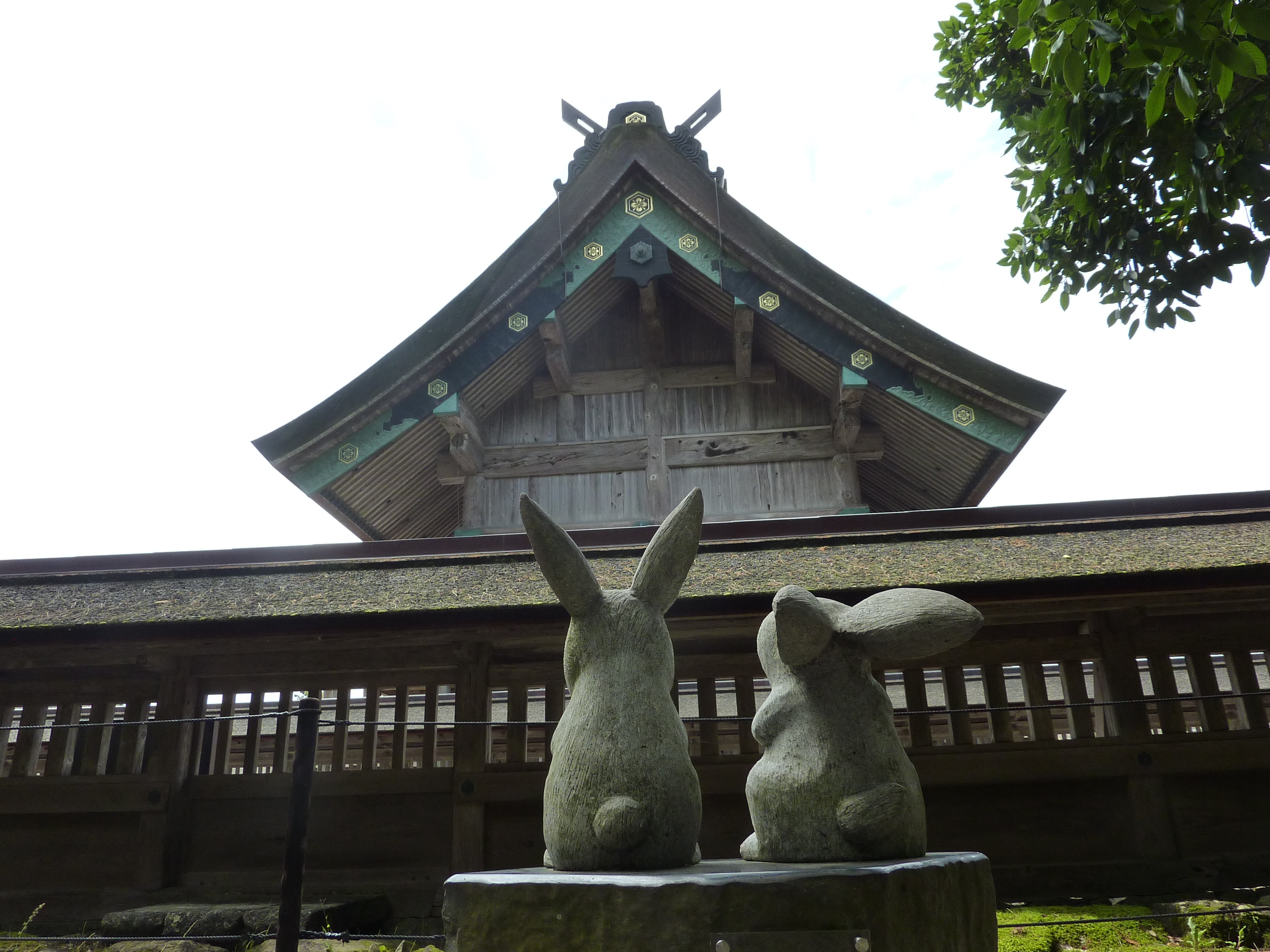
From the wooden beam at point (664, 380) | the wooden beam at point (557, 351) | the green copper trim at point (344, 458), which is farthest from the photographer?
the wooden beam at point (664, 380)

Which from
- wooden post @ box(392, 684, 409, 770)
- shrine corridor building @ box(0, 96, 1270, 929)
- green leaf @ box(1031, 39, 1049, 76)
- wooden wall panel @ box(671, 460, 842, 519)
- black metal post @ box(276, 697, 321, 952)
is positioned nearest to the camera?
black metal post @ box(276, 697, 321, 952)

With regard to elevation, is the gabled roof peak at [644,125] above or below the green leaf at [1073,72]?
above

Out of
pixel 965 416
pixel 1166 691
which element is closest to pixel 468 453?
pixel 965 416

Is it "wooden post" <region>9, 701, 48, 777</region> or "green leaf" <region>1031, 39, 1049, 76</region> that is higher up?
"green leaf" <region>1031, 39, 1049, 76</region>

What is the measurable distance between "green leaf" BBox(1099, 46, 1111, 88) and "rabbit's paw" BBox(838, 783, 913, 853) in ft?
9.08

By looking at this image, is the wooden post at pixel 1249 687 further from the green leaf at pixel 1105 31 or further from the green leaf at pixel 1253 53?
the green leaf at pixel 1105 31

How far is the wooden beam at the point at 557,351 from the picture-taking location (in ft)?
25.3

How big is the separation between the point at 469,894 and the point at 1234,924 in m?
3.76

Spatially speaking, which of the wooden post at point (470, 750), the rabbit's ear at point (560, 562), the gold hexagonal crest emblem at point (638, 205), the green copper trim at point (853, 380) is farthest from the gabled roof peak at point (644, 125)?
the rabbit's ear at point (560, 562)

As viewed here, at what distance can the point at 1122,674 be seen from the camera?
514 cm

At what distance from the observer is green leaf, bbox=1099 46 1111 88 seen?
338cm

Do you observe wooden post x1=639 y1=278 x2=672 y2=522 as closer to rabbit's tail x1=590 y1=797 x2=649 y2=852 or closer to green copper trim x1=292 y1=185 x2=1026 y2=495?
green copper trim x1=292 y1=185 x2=1026 y2=495

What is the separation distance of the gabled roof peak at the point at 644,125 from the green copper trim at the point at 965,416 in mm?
2944

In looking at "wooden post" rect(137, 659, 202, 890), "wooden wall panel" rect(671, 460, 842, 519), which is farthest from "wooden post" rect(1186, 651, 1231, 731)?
"wooden post" rect(137, 659, 202, 890)
